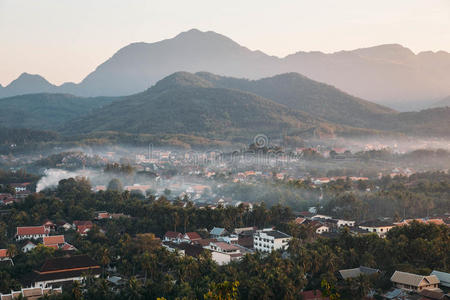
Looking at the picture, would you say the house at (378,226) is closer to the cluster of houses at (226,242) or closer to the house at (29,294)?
the cluster of houses at (226,242)

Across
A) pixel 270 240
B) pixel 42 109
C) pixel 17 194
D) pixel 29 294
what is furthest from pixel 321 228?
pixel 42 109

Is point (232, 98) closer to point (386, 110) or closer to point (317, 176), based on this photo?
point (386, 110)

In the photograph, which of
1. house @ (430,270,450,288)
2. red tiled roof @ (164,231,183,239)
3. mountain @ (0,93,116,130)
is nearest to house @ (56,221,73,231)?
red tiled roof @ (164,231,183,239)

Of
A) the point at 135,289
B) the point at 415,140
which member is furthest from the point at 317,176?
the point at 135,289

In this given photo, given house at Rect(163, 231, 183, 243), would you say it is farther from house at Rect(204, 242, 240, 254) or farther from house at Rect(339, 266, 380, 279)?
house at Rect(339, 266, 380, 279)

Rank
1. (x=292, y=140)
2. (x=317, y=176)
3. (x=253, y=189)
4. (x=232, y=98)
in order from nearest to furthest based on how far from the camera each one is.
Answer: (x=253, y=189)
(x=317, y=176)
(x=292, y=140)
(x=232, y=98)

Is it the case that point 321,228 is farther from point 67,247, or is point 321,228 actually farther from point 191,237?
point 67,247

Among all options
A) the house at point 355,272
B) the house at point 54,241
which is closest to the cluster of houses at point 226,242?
the house at point 355,272
